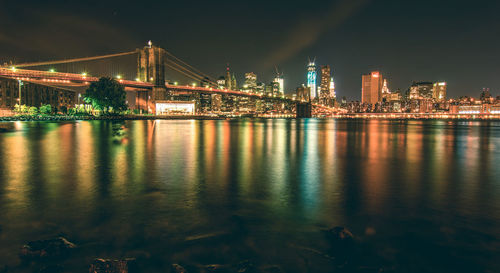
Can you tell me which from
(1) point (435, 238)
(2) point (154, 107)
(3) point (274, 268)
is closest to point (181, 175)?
(3) point (274, 268)

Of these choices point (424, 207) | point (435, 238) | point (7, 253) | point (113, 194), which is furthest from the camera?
point (113, 194)

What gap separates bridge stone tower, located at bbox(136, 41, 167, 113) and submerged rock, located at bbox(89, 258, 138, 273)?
99531 millimetres

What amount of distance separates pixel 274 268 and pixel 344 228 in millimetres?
1949

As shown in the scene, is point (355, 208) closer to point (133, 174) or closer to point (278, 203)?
point (278, 203)

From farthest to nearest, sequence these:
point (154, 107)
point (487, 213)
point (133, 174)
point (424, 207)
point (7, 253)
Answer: point (154, 107), point (133, 174), point (424, 207), point (487, 213), point (7, 253)

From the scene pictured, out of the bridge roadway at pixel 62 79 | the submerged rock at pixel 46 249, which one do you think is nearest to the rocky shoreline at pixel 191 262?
the submerged rock at pixel 46 249

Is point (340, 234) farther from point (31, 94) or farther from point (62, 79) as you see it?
point (31, 94)

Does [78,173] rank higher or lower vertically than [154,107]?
lower

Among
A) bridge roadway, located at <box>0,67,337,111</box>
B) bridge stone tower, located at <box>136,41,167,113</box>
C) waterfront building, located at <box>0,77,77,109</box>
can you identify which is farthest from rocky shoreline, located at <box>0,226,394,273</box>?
bridge stone tower, located at <box>136,41,167,113</box>

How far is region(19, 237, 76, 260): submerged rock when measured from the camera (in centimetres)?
470

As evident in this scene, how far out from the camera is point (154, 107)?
10375 centimetres

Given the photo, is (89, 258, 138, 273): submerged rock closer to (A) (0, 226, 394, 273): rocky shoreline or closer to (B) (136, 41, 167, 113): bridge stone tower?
(A) (0, 226, 394, 273): rocky shoreline

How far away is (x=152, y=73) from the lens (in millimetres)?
99562

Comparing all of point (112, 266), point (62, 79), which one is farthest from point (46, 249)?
point (62, 79)
